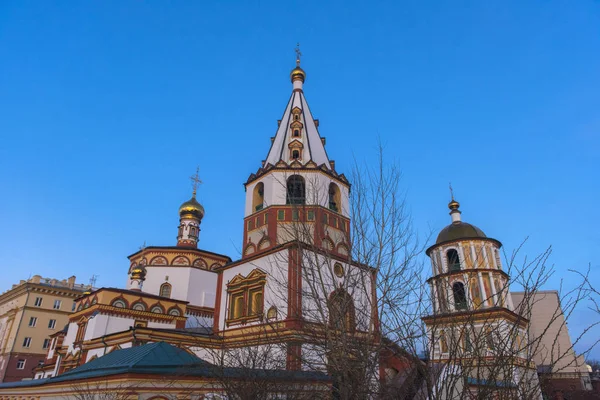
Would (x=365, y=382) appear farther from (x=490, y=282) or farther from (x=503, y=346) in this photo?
(x=490, y=282)

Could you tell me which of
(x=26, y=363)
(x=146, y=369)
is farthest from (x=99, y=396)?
(x=26, y=363)

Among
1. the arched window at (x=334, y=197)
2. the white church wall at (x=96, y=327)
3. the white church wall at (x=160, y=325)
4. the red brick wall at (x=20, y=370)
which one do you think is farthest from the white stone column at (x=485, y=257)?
the red brick wall at (x=20, y=370)

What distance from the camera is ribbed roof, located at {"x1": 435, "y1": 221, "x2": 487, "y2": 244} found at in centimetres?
2391

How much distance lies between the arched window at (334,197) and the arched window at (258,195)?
129 inches

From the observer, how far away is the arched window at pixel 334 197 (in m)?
19.7

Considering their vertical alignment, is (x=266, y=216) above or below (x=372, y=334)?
above

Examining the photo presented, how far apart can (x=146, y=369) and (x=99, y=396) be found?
1.02m

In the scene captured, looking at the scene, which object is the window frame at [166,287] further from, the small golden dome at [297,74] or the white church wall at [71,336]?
the small golden dome at [297,74]

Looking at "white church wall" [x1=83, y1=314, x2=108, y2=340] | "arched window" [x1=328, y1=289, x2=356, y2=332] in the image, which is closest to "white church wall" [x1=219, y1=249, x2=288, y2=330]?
"white church wall" [x1=83, y1=314, x2=108, y2=340]

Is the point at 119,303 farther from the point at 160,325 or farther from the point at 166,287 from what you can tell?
the point at 166,287

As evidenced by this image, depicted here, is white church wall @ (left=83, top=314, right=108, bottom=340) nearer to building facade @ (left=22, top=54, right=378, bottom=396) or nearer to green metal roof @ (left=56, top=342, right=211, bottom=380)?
building facade @ (left=22, top=54, right=378, bottom=396)

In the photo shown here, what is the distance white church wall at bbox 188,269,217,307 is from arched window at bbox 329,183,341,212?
12.2m

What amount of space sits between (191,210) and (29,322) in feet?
75.2

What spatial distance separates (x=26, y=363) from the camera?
3888cm
